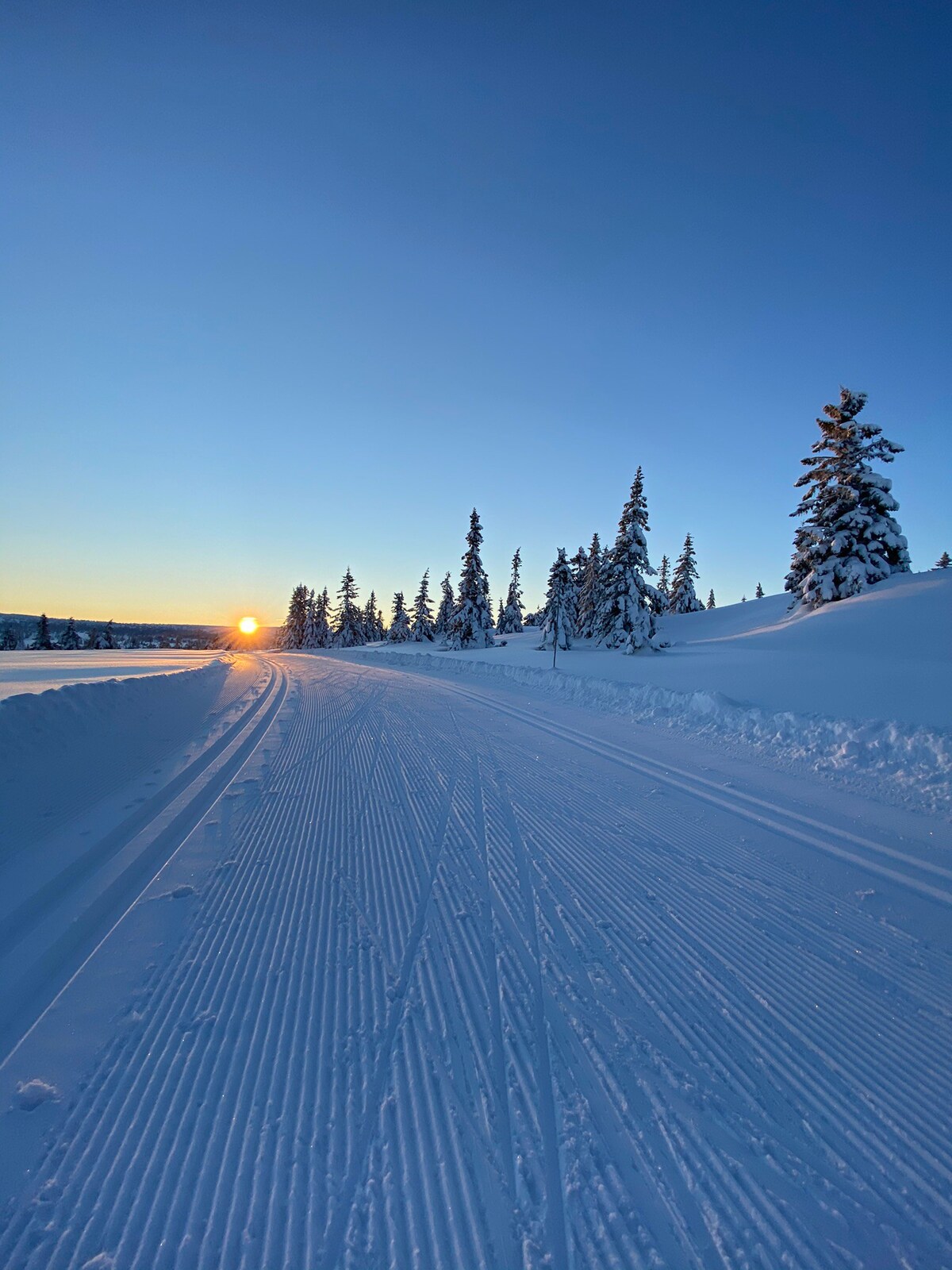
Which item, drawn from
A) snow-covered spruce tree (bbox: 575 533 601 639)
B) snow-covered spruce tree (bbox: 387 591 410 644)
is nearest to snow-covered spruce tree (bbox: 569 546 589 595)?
snow-covered spruce tree (bbox: 575 533 601 639)

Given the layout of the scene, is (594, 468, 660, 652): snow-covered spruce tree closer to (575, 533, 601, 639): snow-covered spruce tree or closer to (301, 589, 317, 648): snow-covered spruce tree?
(575, 533, 601, 639): snow-covered spruce tree

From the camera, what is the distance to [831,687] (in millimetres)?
9906

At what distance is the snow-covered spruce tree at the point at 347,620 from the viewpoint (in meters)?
62.1

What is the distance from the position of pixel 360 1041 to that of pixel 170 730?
7203mm

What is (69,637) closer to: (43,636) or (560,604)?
(43,636)

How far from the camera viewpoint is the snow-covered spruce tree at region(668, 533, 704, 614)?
4922 cm

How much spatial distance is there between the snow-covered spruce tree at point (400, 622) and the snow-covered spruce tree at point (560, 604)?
29.1 m

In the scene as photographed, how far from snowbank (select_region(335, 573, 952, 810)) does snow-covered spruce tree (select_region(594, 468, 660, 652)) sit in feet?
20.2

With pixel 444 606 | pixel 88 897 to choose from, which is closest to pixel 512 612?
pixel 444 606

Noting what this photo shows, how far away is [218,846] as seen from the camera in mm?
4266

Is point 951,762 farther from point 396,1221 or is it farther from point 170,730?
point 170,730

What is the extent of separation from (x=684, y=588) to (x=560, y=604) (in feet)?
69.0

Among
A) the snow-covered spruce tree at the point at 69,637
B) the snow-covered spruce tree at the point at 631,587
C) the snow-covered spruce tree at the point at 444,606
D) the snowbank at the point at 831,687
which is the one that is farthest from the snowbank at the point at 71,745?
the snow-covered spruce tree at the point at 69,637

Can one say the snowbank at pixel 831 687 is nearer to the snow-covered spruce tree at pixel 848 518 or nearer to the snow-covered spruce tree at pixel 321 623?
the snow-covered spruce tree at pixel 848 518
